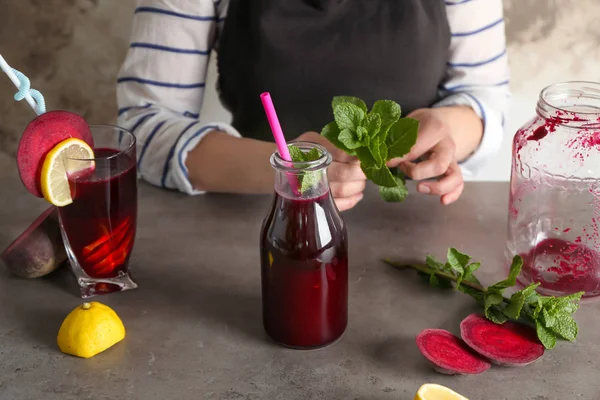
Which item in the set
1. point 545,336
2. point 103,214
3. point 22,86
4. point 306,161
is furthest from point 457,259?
point 22,86

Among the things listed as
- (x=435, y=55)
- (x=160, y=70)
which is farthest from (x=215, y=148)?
(x=435, y=55)

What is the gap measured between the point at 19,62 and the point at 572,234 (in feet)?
3.65

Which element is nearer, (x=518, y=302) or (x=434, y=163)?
(x=518, y=302)

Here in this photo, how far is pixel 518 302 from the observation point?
29.1 inches

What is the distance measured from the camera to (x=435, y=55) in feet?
3.89

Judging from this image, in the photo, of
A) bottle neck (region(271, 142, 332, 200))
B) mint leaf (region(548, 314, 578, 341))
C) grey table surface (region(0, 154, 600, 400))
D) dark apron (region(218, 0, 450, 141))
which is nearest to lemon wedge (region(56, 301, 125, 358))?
grey table surface (region(0, 154, 600, 400))

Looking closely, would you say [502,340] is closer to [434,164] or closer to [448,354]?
[448,354]

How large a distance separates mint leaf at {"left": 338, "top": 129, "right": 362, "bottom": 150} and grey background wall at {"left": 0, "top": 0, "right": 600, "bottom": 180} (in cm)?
84

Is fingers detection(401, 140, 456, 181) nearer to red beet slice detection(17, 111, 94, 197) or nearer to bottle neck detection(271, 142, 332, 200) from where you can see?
bottle neck detection(271, 142, 332, 200)

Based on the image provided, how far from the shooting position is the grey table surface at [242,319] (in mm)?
689

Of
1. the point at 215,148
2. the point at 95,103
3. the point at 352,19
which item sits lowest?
the point at 95,103

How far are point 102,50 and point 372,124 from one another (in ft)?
3.06

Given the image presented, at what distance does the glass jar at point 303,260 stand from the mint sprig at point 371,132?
0.04m

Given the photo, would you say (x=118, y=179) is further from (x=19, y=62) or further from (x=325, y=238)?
(x=19, y=62)
